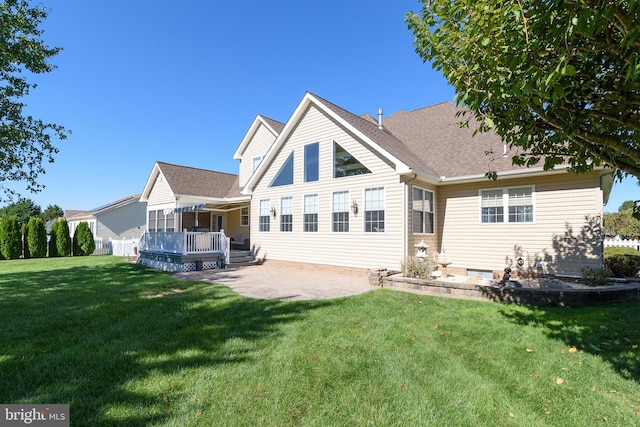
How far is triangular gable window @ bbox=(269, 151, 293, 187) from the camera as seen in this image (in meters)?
13.5

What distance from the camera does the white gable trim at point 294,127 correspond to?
10.1 m

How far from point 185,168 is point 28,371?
1719 cm

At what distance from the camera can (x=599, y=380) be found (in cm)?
354

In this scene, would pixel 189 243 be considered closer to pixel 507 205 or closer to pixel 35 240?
pixel 507 205

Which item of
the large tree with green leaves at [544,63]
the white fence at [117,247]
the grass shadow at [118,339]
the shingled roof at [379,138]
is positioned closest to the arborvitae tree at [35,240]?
the white fence at [117,247]

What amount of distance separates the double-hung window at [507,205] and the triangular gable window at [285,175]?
7940 mm

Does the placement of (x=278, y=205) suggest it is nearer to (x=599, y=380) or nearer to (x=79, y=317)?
(x=79, y=317)

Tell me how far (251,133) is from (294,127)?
5539 millimetres

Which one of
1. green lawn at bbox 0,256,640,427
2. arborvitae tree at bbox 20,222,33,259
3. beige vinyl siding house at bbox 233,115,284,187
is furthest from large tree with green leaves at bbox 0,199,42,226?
green lawn at bbox 0,256,640,427

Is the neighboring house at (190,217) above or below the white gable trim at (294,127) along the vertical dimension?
below

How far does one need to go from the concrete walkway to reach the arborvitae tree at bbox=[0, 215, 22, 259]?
16525 mm

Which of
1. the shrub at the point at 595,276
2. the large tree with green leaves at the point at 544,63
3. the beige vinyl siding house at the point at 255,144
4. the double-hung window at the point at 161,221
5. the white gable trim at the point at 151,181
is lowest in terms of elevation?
the shrub at the point at 595,276

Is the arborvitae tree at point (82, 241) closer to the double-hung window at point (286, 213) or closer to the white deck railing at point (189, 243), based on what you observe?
the white deck railing at point (189, 243)

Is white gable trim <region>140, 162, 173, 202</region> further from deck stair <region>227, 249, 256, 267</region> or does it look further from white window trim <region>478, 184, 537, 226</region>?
white window trim <region>478, 184, 537, 226</region>
